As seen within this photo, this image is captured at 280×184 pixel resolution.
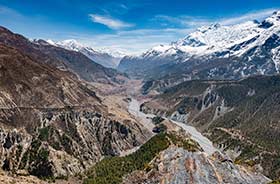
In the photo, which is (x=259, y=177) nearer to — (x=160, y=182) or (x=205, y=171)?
(x=205, y=171)

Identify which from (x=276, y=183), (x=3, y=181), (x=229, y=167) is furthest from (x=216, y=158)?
(x=3, y=181)

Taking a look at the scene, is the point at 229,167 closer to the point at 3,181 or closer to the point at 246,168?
the point at 246,168

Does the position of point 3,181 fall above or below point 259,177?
below

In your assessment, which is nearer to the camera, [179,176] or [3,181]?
[179,176]

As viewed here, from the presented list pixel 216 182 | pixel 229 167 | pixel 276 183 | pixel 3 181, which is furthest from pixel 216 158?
pixel 3 181

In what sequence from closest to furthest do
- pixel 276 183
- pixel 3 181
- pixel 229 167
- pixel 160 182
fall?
pixel 276 183 → pixel 160 182 → pixel 229 167 → pixel 3 181

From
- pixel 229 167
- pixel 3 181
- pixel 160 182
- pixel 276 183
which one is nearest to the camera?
pixel 276 183
